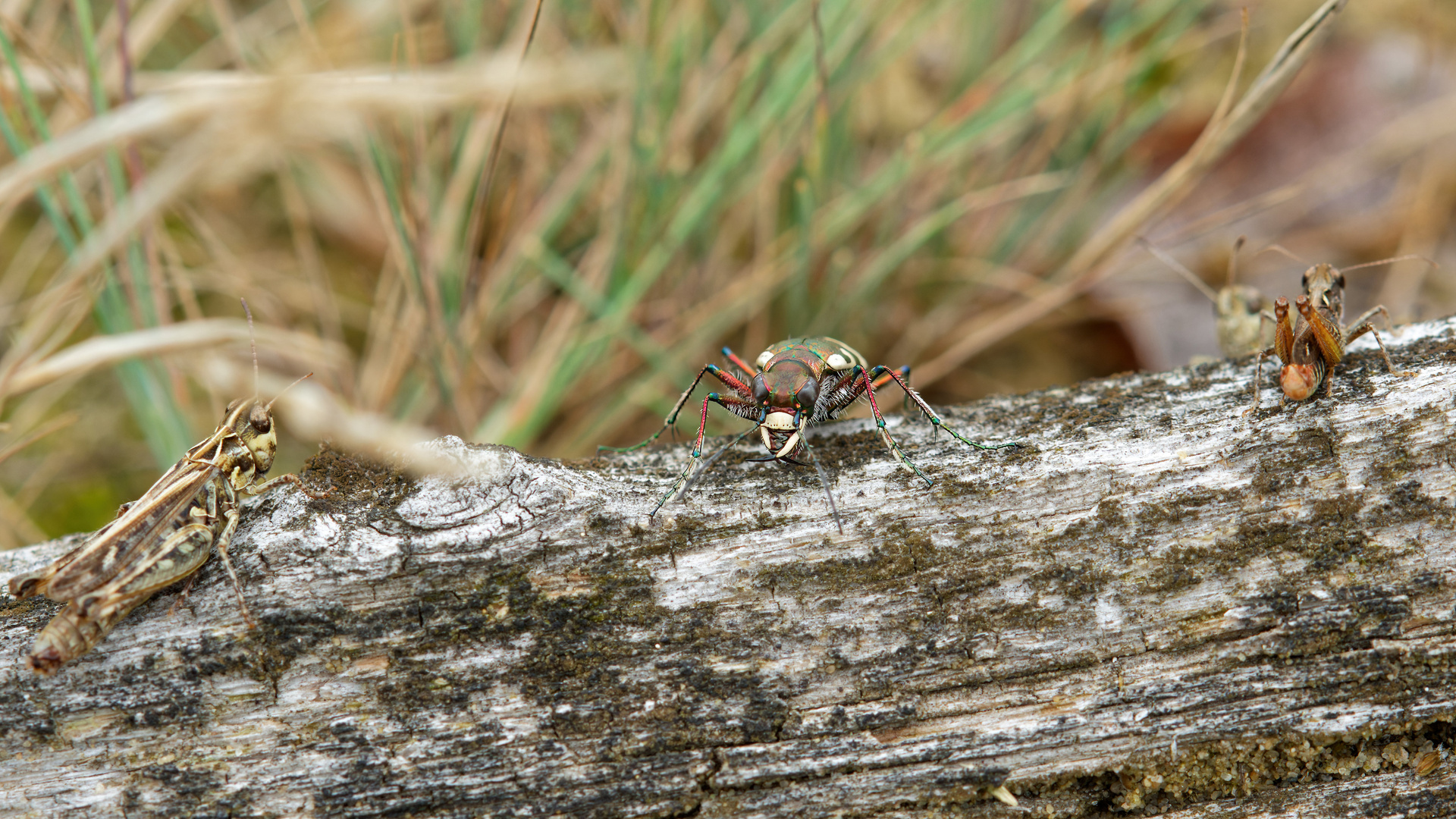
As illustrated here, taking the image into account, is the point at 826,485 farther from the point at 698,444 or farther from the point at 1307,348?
the point at 1307,348

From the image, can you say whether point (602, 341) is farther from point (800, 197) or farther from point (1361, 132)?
point (1361, 132)

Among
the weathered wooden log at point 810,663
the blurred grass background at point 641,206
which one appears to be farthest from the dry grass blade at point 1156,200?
the weathered wooden log at point 810,663

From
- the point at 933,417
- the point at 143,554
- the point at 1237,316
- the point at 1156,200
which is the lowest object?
the point at 143,554

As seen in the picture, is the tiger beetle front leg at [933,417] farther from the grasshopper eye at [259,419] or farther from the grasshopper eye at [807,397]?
the grasshopper eye at [259,419]

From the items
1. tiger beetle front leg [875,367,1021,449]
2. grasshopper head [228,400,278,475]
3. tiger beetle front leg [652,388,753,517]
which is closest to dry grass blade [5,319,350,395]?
grasshopper head [228,400,278,475]

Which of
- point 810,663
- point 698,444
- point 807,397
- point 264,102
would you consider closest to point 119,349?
point 264,102

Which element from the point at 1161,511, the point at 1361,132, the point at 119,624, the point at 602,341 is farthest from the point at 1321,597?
the point at 1361,132
